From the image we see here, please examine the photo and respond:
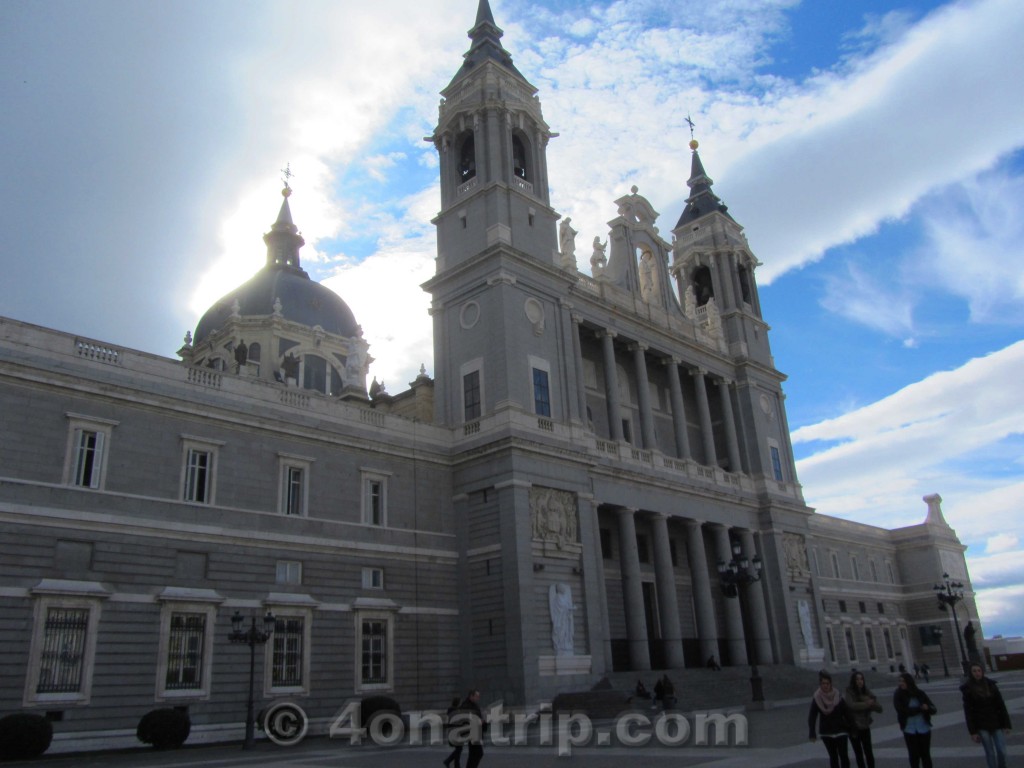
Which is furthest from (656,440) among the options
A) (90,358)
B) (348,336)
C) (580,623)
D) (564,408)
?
(348,336)

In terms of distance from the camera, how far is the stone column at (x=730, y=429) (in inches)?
1957

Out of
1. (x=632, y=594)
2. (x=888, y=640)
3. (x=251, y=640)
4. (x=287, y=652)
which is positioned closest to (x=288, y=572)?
(x=287, y=652)

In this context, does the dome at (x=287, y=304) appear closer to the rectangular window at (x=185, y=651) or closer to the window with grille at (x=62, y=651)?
the rectangular window at (x=185, y=651)

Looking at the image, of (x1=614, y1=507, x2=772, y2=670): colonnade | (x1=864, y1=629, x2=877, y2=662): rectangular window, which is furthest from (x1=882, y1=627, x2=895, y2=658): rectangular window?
(x1=614, y1=507, x2=772, y2=670): colonnade

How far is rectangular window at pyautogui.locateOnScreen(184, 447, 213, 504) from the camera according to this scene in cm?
2759

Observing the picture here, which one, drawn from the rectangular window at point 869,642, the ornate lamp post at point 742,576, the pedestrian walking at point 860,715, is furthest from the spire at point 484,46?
the rectangular window at point 869,642

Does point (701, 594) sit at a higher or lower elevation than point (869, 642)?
higher

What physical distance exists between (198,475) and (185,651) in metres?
5.39

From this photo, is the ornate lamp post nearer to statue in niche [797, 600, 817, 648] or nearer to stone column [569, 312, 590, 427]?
stone column [569, 312, 590, 427]

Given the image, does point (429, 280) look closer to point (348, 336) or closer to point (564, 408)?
point (564, 408)

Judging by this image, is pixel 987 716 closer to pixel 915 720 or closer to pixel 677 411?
pixel 915 720

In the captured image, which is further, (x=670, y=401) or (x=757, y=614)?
(x=670, y=401)

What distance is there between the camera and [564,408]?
3803 cm

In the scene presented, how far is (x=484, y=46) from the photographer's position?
142ft
